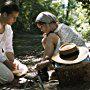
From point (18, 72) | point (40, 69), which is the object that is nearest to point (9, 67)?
point (18, 72)

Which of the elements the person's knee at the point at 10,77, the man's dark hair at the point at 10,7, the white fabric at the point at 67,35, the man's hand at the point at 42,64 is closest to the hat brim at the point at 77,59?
the man's hand at the point at 42,64

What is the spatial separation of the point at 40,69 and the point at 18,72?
0.79 m

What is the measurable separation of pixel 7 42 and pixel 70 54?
1341mm

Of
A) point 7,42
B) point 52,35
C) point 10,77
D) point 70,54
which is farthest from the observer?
point 7,42

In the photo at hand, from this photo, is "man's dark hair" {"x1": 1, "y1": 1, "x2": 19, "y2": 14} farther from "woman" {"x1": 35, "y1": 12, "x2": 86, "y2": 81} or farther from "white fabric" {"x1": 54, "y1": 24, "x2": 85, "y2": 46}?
"white fabric" {"x1": 54, "y1": 24, "x2": 85, "y2": 46}

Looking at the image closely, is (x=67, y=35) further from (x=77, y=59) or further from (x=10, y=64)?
(x=10, y=64)

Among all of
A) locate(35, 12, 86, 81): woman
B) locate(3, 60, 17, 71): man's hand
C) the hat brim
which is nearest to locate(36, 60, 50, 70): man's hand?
locate(35, 12, 86, 81): woman

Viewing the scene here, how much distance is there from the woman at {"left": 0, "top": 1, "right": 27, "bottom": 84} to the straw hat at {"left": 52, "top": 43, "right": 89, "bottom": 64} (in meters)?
0.94

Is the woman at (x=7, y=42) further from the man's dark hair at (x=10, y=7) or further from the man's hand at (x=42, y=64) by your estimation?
the man's hand at (x=42, y=64)

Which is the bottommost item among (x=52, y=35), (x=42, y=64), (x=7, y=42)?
(x=42, y=64)

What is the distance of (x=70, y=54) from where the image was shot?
19.4 ft

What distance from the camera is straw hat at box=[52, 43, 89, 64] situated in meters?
5.79

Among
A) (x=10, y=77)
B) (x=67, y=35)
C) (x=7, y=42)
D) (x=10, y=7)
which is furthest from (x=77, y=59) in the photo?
(x=10, y=7)

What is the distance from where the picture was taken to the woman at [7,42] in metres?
6.31
